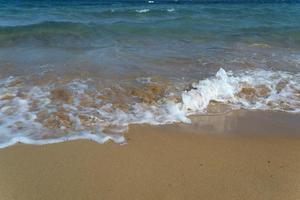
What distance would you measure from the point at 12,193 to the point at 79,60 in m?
4.54

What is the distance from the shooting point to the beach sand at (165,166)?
10.2 ft

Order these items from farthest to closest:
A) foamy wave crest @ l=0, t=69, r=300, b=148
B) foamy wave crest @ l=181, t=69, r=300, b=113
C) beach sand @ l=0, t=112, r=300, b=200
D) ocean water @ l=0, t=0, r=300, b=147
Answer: foamy wave crest @ l=181, t=69, r=300, b=113 < ocean water @ l=0, t=0, r=300, b=147 < foamy wave crest @ l=0, t=69, r=300, b=148 < beach sand @ l=0, t=112, r=300, b=200

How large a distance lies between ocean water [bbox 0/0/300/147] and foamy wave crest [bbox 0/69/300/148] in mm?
12

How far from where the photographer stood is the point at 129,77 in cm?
613

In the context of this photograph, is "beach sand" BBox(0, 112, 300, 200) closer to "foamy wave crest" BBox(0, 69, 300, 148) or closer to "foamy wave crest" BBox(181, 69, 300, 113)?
"foamy wave crest" BBox(0, 69, 300, 148)

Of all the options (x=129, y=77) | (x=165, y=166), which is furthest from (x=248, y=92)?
(x=165, y=166)

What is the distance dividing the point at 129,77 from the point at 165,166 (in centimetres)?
286

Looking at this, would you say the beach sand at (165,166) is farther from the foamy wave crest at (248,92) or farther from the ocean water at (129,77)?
the foamy wave crest at (248,92)

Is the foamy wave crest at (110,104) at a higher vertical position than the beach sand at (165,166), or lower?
higher

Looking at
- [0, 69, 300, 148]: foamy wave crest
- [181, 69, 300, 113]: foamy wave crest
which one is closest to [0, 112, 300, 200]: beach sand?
[0, 69, 300, 148]: foamy wave crest

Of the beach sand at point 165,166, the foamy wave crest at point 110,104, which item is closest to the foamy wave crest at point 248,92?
the foamy wave crest at point 110,104

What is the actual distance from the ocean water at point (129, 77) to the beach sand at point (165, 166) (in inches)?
11.9

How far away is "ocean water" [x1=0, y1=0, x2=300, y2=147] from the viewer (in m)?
4.52

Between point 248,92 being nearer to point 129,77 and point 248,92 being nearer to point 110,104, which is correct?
point 129,77
